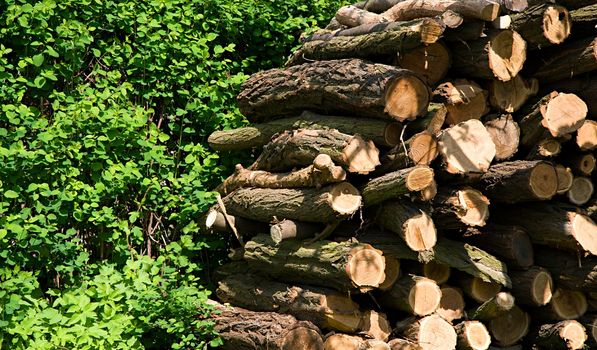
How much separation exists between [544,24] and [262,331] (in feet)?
9.26

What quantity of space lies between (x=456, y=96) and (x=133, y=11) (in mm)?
2906

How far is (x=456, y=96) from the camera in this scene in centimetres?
580

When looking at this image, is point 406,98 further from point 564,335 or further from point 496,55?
point 564,335

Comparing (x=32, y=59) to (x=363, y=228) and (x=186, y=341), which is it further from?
(x=363, y=228)

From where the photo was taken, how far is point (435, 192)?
5480 millimetres

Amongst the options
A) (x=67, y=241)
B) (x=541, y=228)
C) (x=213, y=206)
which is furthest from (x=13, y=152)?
(x=541, y=228)

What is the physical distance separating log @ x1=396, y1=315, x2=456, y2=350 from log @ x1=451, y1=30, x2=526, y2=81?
1703mm

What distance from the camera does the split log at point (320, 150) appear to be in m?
5.60

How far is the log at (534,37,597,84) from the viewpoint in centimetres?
592

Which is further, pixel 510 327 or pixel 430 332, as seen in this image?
pixel 510 327

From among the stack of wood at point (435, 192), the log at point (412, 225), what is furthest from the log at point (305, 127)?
the log at point (412, 225)

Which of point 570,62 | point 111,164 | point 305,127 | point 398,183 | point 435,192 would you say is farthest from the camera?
point 111,164

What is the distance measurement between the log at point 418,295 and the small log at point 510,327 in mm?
601

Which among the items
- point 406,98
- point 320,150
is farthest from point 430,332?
point 406,98
